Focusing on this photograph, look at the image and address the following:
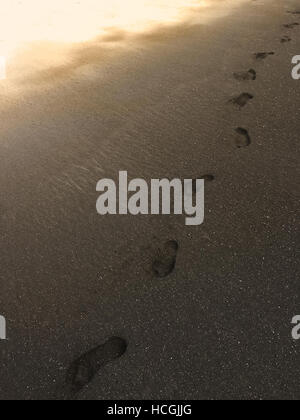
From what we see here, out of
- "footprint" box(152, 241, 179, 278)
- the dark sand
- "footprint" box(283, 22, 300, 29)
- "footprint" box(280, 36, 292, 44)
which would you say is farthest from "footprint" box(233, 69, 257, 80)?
"footprint" box(152, 241, 179, 278)

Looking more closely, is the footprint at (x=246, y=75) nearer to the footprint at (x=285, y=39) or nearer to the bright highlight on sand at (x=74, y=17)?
the footprint at (x=285, y=39)

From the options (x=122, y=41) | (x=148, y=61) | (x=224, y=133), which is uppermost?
(x=122, y=41)

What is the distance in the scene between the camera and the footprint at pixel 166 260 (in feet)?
7.61

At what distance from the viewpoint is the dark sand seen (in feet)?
6.34

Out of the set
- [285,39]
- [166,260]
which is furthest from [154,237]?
[285,39]

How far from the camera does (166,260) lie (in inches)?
94.3

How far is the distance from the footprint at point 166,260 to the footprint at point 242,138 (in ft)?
3.87

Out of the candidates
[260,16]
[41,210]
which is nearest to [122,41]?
[260,16]

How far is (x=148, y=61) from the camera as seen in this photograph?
4.30 metres

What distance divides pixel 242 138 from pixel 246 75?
1.08 m

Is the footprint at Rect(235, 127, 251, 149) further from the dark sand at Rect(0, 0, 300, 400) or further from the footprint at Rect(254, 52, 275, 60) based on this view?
the footprint at Rect(254, 52, 275, 60)

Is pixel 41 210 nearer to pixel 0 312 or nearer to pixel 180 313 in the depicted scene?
pixel 0 312

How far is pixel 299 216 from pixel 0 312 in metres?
1.98

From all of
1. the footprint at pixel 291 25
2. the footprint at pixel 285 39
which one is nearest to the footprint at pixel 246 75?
the footprint at pixel 285 39
